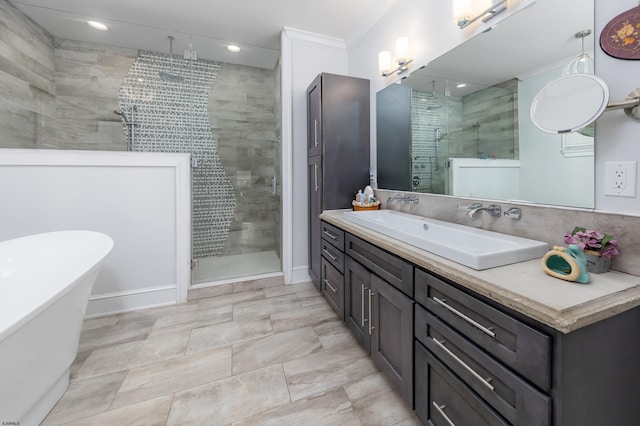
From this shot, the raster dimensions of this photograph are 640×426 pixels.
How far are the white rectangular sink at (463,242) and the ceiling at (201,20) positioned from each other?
189 cm

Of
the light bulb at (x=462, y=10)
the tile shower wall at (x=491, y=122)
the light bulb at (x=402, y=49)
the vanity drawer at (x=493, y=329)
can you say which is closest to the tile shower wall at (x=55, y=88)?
the light bulb at (x=402, y=49)

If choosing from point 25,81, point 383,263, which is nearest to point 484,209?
point 383,263

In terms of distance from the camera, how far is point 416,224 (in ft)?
5.61

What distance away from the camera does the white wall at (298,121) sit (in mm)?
2752

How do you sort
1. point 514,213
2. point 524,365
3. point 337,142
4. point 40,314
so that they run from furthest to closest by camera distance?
point 337,142 < point 514,213 < point 40,314 < point 524,365

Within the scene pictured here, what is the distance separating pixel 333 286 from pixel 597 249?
1.51 m

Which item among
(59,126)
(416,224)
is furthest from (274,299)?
(59,126)

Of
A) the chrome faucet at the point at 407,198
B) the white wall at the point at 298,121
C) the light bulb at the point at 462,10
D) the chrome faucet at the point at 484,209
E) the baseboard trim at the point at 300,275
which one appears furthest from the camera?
the baseboard trim at the point at 300,275

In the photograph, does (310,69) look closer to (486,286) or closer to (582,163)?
(582,163)

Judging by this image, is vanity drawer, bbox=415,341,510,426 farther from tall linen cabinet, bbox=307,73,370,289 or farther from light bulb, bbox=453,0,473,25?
light bulb, bbox=453,0,473,25

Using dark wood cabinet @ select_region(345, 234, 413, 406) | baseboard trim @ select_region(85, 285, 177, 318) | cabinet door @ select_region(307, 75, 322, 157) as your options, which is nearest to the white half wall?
baseboard trim @ select_region(85, 285, 177, 318)

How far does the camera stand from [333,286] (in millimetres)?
2055

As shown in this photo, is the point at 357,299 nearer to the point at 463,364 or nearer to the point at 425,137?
the point at 463,364

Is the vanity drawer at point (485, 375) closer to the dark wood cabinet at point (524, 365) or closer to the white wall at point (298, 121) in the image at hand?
the dark wood cabinet at point (524, 365)
